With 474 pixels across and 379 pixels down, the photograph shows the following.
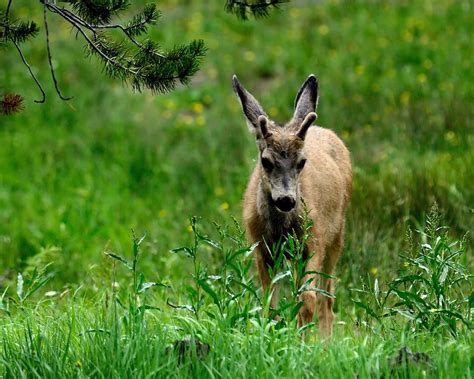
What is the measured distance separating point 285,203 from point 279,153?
423 millimetres

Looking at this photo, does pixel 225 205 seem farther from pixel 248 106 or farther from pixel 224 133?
pixel 224 133

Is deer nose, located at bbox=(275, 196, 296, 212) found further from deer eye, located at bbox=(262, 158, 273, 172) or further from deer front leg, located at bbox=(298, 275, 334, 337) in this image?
deer front leg, located at bbox=(298, 275, 334, 337)

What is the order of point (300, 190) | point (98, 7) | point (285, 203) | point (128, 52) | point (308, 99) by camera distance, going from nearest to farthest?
point (98, 7), point (128, 52), point (285, 203), point (300, 190), point (308, 99)

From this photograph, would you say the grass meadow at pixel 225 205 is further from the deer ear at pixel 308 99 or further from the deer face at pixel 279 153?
the deer ear at pixel 308 99

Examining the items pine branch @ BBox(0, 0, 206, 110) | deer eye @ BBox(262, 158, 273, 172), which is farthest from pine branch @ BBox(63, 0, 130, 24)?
deer eye @ BBox(262, 158, 273, 172)

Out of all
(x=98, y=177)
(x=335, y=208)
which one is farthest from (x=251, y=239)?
(x=98, y=177)


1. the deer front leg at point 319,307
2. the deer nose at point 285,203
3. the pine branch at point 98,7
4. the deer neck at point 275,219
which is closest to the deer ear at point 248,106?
the deer neck at point 275,219

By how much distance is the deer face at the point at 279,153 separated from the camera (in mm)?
6703

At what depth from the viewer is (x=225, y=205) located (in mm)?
9859

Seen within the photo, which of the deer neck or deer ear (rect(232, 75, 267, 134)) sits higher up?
deer ear (rect(232, 75, 267, 134))

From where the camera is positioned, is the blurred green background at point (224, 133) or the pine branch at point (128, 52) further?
the blurred green background at point (224, 133)

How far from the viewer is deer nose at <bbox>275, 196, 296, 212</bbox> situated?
6.61m

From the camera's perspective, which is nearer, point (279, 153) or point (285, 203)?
point (285, 203)

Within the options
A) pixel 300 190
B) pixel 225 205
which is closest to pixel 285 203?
pixel 300 190
